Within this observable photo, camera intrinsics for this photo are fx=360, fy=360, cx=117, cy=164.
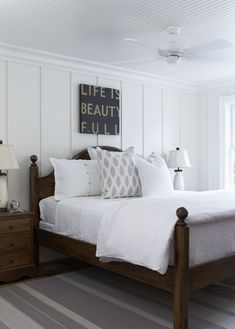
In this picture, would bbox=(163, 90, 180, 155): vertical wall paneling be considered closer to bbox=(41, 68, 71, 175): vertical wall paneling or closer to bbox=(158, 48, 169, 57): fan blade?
bbox=(41, 68, 71, 175): vertical wall paneling

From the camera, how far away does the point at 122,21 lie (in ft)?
10.3

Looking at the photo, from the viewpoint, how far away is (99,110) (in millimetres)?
4641

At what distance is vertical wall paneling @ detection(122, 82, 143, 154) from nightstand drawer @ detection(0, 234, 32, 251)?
2.00m

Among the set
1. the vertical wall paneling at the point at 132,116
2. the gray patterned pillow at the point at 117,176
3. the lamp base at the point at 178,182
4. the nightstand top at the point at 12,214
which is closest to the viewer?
the nightstand top at the point at 12,214

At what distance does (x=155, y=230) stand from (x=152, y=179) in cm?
144

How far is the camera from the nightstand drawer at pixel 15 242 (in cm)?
337

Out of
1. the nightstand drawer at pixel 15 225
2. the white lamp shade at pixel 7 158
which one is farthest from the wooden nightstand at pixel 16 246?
the white lamp shade at pixel 7 158

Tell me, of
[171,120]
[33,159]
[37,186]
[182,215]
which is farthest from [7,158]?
[171,120]

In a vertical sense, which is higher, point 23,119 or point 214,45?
point 214,45

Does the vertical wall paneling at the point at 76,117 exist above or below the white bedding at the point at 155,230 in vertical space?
above

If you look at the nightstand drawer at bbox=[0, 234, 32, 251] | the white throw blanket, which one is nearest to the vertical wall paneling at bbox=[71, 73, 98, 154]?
the nightstand drawer at bbox=[0, 234, 32, 251]

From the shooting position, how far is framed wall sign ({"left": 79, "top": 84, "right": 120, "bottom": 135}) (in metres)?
4.48

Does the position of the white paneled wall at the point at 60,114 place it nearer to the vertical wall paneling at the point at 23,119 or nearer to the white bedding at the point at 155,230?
the vertical wall paneling at the point at 23,119

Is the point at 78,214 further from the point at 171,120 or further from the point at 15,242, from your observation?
the point at 171,120
